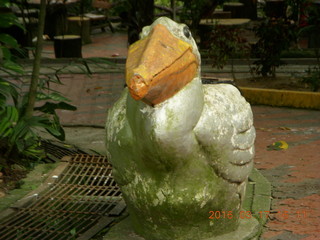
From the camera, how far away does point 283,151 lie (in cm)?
671

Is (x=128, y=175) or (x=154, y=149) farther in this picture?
(x=128, y=175)

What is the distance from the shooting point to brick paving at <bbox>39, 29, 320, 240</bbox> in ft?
15.6

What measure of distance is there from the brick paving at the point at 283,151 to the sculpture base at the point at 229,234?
157 millimetres

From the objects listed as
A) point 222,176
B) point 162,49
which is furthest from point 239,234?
point 162,49

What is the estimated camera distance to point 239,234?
420cm

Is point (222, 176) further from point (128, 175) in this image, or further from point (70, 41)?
point (70, 41)

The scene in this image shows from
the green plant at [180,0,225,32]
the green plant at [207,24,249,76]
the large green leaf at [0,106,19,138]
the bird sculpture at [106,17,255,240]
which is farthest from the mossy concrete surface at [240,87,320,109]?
the bird sculpture at [106,17,255,240]

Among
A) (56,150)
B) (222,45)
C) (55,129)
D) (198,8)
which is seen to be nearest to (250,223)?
(55,129)

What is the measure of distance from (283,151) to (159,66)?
349cm

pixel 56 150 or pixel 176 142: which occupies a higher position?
pixel 176 142

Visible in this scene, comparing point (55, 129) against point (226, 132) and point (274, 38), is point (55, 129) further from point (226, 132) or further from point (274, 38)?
point (274, 38)

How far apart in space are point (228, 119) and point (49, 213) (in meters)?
1.80

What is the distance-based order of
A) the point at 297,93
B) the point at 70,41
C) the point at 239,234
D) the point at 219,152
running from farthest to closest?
1. the point at 70,41
2. the point at 297,93
3. the point at 239,234
4. the point at 219,152

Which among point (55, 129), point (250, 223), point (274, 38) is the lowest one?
point (250, 223)
